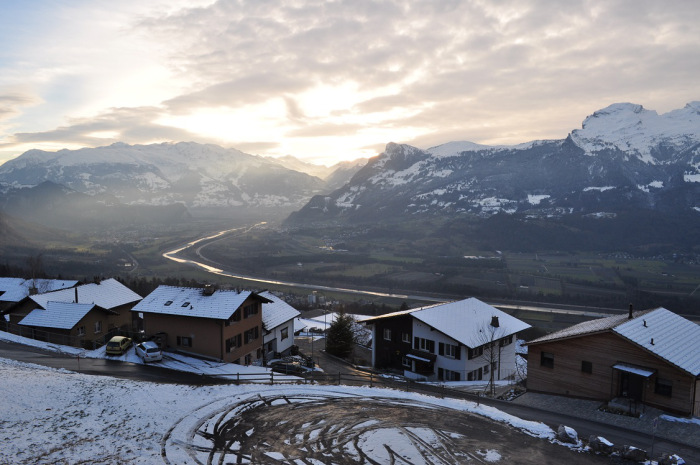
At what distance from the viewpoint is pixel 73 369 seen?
29766mm

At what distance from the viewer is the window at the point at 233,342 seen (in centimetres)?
3781

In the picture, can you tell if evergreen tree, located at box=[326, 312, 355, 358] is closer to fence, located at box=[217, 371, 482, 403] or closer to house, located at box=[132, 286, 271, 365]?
house, located at box=[132, 286, 271, 365]

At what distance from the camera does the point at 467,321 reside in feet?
138

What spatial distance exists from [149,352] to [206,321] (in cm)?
478

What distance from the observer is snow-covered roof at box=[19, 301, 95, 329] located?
40.7m

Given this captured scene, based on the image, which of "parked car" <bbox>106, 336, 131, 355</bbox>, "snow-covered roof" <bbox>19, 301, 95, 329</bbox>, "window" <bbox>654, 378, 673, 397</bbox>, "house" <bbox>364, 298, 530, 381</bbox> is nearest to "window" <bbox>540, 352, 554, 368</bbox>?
"window" <bbox>654, 378, 673, 397</bbox>

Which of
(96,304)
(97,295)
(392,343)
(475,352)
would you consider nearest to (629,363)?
(475,352)

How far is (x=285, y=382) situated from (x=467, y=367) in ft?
56.1

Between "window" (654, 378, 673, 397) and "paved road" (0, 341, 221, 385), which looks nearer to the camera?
"window" (654, 378, 673, 397)

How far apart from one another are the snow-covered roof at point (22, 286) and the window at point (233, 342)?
73.2ft

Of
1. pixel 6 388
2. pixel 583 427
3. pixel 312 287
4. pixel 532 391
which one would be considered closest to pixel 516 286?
pixel 312 287

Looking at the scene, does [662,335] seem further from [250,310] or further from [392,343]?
[250,310]

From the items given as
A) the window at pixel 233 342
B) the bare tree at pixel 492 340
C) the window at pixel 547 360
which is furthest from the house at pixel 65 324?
the window at pixel 547 360

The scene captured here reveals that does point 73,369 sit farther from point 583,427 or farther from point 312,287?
point 312,287
